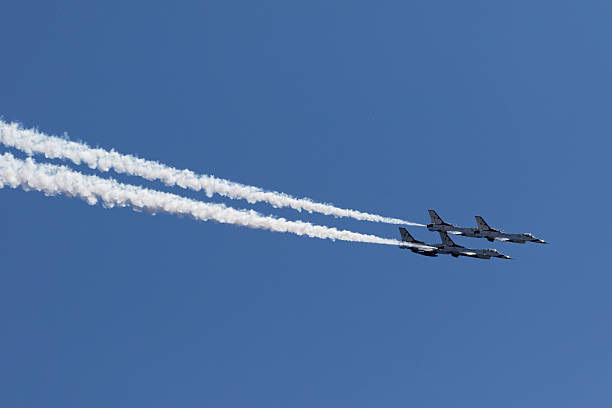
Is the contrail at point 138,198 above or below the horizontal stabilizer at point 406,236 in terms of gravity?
below

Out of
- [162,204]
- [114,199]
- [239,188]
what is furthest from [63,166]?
[239,188]

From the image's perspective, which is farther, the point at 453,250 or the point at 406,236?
the point at 406,236

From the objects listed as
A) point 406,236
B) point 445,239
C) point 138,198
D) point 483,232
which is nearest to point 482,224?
point 483,232

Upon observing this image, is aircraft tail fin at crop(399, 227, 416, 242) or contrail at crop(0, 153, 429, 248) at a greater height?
aircraft tail fin at crop(399, 227, 416, 242)

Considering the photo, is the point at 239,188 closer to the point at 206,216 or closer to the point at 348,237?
the point at 206,216

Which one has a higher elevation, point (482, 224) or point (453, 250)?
point (482, 224)

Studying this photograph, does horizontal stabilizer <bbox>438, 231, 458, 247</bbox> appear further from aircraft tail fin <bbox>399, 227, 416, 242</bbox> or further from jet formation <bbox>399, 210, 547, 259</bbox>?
aircraft tail fin <bbox>399, 227, 416, 242</bbox>

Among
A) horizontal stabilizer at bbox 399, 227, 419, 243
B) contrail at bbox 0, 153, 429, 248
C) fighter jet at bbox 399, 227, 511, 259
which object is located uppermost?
horizontal stabilizer at bbox 399, 227, 419, 243

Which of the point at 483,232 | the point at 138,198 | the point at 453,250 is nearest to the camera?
the point at 138,198

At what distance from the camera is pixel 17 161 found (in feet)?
117

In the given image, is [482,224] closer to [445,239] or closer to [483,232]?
[483,232]

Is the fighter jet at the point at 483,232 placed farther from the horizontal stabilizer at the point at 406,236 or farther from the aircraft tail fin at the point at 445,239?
the horizontal stabilizer at the point at 406,236

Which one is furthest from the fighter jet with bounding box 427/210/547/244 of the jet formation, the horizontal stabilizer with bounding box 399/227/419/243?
the horizontal stabilizer with bounding box 399/227/419/243

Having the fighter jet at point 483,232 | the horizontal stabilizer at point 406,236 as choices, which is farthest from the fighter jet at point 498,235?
the horizontal stabilizer at point 406,236
